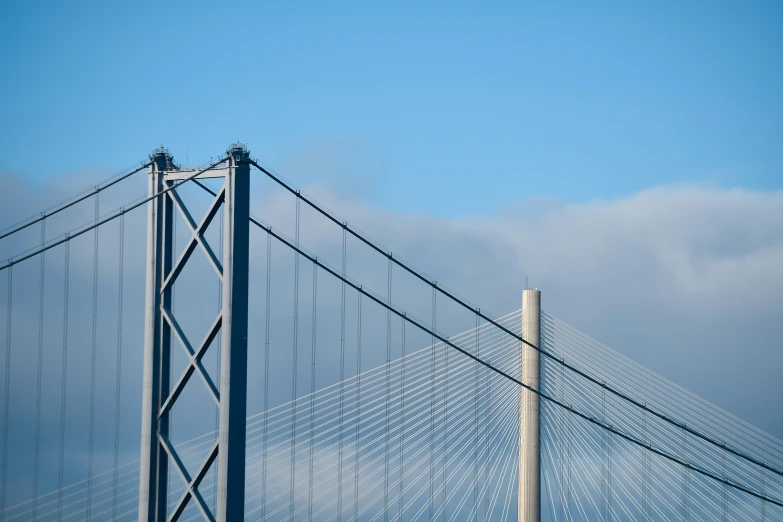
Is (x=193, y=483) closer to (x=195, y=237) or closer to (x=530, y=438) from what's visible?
(x=195, y=237)

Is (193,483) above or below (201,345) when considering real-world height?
below

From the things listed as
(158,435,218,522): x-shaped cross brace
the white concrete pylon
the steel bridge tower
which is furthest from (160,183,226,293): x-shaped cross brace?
the white concrete pylon

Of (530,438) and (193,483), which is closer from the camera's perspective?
(193,483)

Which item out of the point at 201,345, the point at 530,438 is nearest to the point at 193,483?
the point at 201,345

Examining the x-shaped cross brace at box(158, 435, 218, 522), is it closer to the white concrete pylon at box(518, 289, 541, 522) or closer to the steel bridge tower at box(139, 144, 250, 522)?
the steel bridge tower at box(139, 144, 250, 522)

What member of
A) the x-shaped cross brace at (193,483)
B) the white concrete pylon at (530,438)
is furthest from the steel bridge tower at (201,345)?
the white concrete pylon at (530,438)

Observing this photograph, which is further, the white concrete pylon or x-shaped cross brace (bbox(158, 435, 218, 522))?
the white concrete pylon

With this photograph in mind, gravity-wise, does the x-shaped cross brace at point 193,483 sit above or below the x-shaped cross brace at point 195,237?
below

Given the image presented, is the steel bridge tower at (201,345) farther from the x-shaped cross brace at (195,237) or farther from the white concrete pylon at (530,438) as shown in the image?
the white concrete pylon at (530,438)

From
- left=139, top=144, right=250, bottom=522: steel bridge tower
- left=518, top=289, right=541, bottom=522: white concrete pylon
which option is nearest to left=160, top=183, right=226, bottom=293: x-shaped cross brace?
left=139, top=144, right=250, bottom=522: steel bridge tower

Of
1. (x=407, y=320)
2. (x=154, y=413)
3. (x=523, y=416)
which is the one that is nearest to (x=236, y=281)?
(x=154, y=413)

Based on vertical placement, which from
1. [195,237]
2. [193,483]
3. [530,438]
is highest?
[195,237]

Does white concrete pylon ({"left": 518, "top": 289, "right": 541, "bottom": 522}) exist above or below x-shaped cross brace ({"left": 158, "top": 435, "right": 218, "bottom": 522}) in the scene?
above

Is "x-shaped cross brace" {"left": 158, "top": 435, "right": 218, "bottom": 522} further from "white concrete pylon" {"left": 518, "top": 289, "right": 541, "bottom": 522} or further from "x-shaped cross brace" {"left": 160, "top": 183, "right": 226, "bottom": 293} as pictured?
"white concrete pylon" {"left": 518, "top": 289, "right": 541, "bottom": 522}
